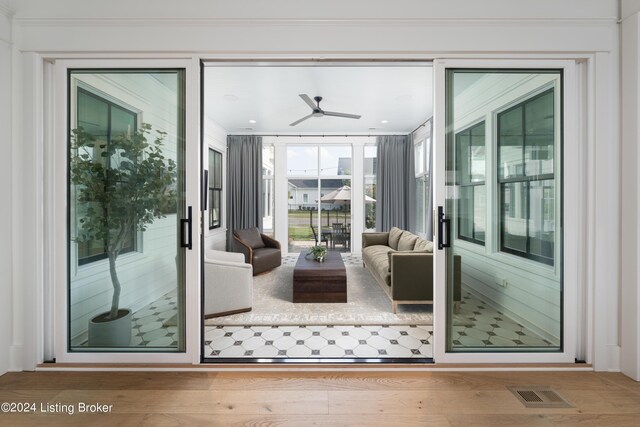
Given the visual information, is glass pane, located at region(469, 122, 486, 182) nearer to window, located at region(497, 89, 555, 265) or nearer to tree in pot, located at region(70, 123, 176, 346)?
window, located at region(497, 89, 555, 265)

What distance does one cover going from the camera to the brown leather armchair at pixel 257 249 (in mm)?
5324

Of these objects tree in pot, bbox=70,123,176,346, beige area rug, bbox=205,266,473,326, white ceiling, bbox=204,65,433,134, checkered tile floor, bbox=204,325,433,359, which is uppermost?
white ceiling, bbox=204,65,433,134

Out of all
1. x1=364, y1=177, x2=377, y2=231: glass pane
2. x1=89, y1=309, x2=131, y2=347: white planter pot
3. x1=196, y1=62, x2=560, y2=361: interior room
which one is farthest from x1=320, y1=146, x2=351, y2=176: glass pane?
x1=89, y1=309, x2=131, y2=347: white planter pot

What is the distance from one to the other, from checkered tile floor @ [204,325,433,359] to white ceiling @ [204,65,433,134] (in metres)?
2.71

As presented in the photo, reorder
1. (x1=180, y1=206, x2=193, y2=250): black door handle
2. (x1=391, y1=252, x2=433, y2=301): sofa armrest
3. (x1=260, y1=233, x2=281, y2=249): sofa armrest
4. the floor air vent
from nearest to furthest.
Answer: the floor air vent
(x1=180, y1=206, x2=193, y2=250): black door handle
(x1=391, y1=252, x2=433, y2=301): sofa armrest
(x1=260, y1=233, x2=281, y2=249): sofa armrest

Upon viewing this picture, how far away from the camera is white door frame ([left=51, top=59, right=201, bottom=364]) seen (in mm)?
2195

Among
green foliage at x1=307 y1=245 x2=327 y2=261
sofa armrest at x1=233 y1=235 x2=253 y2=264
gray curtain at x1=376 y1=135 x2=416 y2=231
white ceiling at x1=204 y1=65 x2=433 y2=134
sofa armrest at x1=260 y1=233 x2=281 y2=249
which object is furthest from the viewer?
gray curtain at x1=376 y1=135 x2=416 y2=231

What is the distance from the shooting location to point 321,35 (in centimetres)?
216

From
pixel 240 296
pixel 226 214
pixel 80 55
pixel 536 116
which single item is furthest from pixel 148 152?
pixel 226 214

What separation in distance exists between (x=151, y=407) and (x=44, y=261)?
4.18 feet

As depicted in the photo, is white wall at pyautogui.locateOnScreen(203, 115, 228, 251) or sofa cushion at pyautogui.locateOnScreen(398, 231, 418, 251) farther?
white wall at pyautogui.locateOnScreen(203, 115, 228, 251)

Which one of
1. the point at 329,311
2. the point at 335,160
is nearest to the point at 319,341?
the point at 329,311

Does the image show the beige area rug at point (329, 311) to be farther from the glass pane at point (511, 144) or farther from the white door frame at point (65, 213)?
the glass pane at point (511, 144)

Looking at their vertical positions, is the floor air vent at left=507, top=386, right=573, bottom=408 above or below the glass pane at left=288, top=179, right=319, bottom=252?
below
